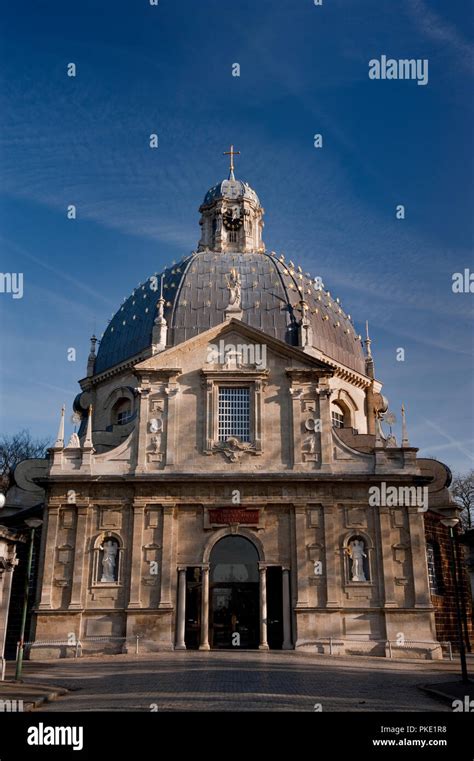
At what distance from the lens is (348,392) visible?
1847 inches

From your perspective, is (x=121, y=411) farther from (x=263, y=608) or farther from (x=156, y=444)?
(x=263, y=608)

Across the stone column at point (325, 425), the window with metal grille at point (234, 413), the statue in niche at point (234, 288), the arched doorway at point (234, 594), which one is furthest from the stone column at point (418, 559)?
the statue in niche at point (234, 288)

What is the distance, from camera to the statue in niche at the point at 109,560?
116 ft

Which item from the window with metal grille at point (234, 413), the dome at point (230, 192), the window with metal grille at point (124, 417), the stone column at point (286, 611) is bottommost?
the stone column at point (286, 611)

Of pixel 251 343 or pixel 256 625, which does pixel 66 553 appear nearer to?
pixel 256 625

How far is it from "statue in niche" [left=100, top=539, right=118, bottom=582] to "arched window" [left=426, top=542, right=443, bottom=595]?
55.2 feet

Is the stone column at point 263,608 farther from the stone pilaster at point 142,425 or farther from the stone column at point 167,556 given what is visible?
the stone pilaster at point 142,425

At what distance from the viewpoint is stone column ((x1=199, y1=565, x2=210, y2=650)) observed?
34.0 m

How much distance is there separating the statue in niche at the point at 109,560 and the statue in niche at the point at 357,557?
11310mm

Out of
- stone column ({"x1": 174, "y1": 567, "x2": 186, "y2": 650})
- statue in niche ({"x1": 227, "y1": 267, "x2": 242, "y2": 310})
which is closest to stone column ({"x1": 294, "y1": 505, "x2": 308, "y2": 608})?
stone column ({"x1": 174, "y1": 567, "x2": 186, "y2": 650})

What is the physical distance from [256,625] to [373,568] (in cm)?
620

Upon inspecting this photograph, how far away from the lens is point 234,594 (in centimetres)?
3562

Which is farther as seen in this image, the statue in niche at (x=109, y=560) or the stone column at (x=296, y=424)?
the stone column at (x=296, y=424)
